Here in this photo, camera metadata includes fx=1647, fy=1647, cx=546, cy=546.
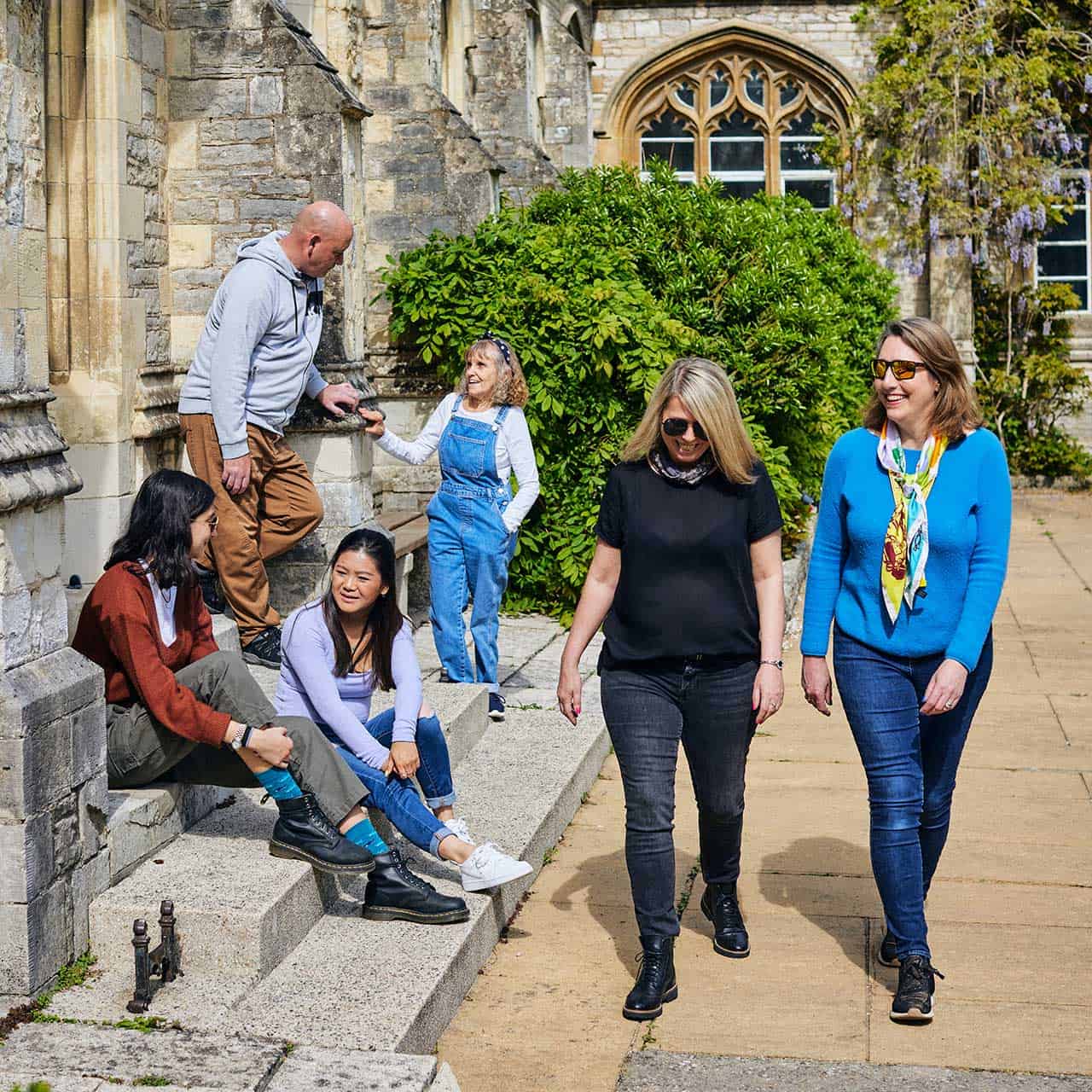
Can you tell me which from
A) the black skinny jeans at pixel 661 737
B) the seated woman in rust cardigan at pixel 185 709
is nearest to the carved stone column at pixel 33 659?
the seated woman in rust cardigan at pixel 185 709

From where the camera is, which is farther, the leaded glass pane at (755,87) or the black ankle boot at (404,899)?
the leaded glass pane at (755,87)

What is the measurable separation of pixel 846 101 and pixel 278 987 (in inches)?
660

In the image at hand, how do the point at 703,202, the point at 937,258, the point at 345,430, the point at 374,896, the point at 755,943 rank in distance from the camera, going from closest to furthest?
1. the point at 374,896
2. the point at 755,943
3. the point at 345,430
4. the point at 703,202
5. the point at 937,258

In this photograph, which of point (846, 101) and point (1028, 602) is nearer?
point (1028, 602)

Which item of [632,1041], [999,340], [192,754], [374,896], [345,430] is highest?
[999,340]

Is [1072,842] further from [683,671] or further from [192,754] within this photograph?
[192,754]

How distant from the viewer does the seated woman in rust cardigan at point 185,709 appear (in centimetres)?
456

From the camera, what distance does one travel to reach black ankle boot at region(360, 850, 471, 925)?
184 inches

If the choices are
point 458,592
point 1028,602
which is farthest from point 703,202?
point 458,592

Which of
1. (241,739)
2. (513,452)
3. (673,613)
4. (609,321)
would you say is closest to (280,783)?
(241,739)

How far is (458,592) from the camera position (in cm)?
720

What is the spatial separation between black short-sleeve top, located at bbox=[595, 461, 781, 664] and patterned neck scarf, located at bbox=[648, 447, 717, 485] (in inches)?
0.7

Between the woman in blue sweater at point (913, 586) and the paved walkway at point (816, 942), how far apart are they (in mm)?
287

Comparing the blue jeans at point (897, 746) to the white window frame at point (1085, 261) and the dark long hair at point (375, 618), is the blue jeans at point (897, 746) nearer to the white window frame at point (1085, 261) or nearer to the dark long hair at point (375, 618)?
the dark long hair at point (375, 618)
